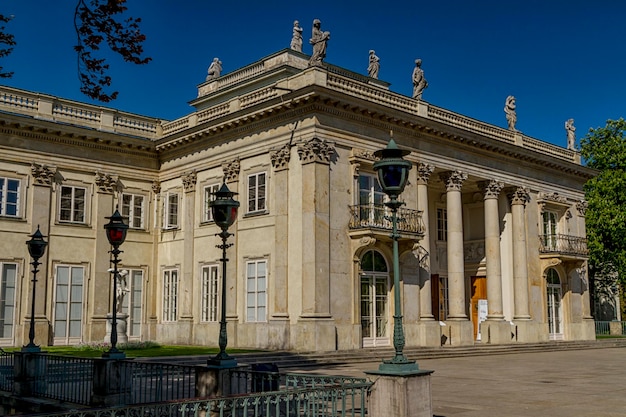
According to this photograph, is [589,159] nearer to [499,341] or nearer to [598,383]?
[499,341]

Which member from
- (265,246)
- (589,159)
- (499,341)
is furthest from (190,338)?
(589,159)

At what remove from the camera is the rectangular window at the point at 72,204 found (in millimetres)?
28422

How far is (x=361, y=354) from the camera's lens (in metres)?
22.8

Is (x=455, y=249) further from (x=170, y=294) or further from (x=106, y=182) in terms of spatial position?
(x=106, y=182)

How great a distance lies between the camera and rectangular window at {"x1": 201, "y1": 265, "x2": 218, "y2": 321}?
89.8 ft

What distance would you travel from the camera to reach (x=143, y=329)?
3003 cm

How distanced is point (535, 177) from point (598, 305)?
21357 mm

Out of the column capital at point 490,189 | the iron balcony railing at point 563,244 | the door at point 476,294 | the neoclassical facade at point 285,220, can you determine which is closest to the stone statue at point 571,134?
the neoclassical facade at point 285,220

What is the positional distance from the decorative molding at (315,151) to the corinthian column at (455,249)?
23.8 feet

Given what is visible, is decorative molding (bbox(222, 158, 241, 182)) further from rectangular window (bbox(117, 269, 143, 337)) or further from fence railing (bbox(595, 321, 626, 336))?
fence railing (bbox(595, 321, 626, 336))

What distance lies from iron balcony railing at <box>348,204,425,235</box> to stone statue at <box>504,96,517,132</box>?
9278 millimetres

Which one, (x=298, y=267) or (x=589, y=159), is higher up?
(x=589, y=159)

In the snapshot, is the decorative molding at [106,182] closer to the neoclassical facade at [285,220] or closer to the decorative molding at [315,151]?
the neoclassical facade at [285,220]

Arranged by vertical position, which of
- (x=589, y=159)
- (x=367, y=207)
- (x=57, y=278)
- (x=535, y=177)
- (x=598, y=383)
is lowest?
(x=598, y=383)
